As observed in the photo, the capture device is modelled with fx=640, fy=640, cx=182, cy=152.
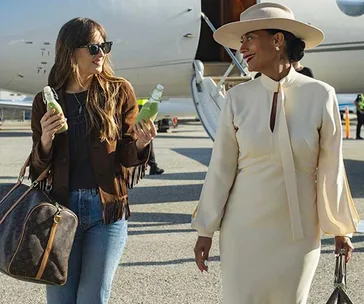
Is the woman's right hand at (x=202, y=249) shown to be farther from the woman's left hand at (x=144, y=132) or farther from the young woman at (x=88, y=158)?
the woman's left hand at (x=144, y=132)

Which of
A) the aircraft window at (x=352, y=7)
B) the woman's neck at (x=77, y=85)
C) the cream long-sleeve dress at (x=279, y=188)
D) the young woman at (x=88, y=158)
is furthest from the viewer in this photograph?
the aircraft window at (x=352, y=7)

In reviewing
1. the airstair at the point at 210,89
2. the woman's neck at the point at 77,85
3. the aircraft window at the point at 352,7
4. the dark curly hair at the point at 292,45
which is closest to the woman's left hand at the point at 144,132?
the woman's neck at the point at 77,85

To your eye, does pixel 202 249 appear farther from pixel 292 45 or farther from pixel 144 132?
pixel 292 45

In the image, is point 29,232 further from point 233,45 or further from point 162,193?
point 162,193

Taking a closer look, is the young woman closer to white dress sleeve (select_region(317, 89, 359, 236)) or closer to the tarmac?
white dress sleeve (select_region(317, 89, 359, 236))

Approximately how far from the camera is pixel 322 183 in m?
2.48

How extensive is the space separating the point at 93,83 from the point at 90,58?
0.12 m

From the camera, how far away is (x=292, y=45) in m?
2.62

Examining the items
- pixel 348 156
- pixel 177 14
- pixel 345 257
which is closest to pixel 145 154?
pixel 345 257

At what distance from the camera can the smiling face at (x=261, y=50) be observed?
2562mm

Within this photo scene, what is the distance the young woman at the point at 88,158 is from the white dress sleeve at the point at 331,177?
72cm

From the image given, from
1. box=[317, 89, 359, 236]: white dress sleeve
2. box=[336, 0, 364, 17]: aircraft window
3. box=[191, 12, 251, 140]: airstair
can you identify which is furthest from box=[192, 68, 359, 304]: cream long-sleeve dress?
box=[336, 0, 364, 17]: aircraft window

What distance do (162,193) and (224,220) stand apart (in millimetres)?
6775

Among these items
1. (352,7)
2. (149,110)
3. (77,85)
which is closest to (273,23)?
(149,110)
